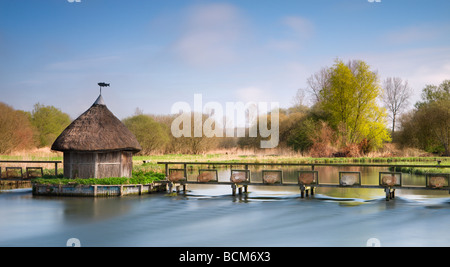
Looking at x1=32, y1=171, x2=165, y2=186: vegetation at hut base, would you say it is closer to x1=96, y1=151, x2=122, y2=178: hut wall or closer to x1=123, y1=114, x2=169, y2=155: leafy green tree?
x1=96, y1=151, x2=122, y2=178: hut wall

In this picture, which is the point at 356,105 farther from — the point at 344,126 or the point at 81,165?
the point at 81,165

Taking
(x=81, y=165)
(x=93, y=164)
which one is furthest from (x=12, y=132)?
(x=93, y=164)

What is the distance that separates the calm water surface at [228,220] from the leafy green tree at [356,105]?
69.9ft

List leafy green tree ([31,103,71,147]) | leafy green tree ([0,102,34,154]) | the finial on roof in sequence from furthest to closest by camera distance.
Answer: leafy green tree ([31,103,71,147]) < leafy green tree ([0,102,34,154]) < the finial on roof

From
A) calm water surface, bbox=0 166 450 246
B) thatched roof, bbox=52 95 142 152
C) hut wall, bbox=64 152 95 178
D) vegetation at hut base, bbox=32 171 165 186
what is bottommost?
calm water surface, bbox=0 166 450 246

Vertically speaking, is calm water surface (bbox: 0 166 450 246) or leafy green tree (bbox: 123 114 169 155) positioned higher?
leafy green tree (bbox: 123 114 169 155)

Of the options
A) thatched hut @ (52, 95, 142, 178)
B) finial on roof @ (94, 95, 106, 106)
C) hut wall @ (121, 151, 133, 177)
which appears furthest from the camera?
finial on roof @ (94, 95, 106, 106)

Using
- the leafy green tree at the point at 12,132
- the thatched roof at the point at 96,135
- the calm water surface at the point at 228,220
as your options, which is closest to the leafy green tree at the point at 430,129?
the calm water surface at the point at 228,220

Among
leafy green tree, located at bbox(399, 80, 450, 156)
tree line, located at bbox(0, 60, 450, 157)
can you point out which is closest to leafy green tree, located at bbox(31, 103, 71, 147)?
tree line, located at bbox(0, 60, 450, 157)

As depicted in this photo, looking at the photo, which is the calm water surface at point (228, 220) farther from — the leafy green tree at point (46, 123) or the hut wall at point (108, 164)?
the leafy green tree at point (46, 123)

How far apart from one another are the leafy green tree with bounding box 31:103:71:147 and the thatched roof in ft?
101

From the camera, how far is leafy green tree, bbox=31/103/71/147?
164ft
